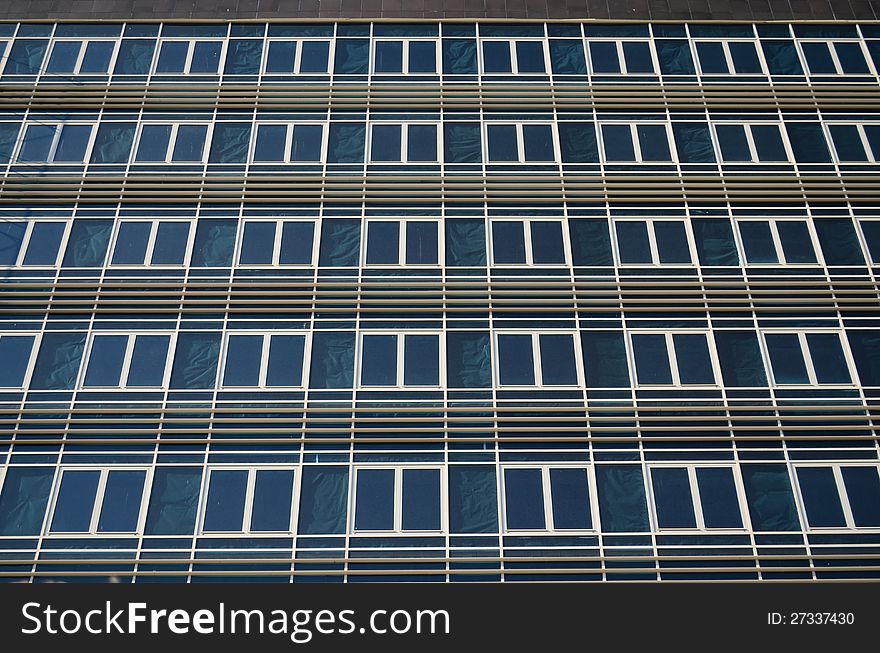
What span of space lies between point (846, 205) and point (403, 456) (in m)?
19.1

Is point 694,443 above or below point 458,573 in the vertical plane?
above

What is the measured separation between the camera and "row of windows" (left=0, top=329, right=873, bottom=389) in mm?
34406

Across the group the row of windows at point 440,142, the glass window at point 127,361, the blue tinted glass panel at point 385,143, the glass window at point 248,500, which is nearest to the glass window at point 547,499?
the glass window at point 248,500

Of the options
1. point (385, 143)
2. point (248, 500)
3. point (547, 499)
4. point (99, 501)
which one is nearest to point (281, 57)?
point (385, 143)

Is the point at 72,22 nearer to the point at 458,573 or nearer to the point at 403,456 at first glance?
the point at 403,456

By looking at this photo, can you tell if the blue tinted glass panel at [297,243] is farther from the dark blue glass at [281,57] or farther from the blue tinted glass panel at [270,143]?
the dark blue glass at [281,57]

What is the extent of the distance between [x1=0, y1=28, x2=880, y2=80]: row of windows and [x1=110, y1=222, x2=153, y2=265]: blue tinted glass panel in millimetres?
7977

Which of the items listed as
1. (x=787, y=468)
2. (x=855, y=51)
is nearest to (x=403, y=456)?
(x=787, y=468)

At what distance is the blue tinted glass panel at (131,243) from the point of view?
122 ft

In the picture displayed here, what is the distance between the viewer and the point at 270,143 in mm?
40406

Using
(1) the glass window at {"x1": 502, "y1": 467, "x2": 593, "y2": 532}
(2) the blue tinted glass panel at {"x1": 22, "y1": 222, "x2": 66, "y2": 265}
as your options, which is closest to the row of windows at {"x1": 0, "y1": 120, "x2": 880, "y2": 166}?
(2) the blue tinted glass panel at {"x1": 22, "y1": 222, "x2": 66, "y2": 265}

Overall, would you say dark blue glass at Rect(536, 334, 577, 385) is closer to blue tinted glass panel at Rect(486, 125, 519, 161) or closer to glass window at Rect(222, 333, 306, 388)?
glass window at Rect(222, 333, 306, 388)

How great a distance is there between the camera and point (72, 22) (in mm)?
44062

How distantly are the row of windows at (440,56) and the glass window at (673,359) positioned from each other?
12.8 metres
